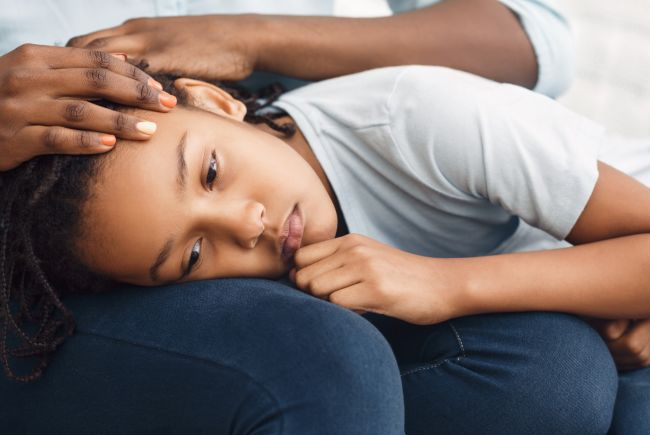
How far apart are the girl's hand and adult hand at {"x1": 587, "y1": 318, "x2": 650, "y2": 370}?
0.23m

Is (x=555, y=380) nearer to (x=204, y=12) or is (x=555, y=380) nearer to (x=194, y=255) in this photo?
(x=194, y=255)

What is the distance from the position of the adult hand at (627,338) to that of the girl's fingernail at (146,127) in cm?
63

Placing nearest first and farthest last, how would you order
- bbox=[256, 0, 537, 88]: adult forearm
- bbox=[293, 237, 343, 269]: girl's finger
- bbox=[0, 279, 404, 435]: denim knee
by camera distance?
bbox=[0, 279, 404, 435]: denim knee < bbox=[293, 237, 343, 269]: girl's finger < bbox=[256, 0, 537, 88]: adult forearm

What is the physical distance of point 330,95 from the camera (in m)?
1.08

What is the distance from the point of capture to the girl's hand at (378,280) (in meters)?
0.83

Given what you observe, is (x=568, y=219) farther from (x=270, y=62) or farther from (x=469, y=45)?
(x=270, y=62)

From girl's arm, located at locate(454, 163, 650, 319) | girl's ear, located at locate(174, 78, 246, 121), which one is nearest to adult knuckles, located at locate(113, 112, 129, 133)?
girl's ear, located at locate(174, 78, 246, 121)

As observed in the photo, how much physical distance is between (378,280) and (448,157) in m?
0.20

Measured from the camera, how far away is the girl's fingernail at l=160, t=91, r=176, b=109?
0.85 metres

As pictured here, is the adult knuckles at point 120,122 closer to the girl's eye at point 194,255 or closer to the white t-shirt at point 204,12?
the girl's eye at point 194,255

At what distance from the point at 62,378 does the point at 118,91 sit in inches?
12.7

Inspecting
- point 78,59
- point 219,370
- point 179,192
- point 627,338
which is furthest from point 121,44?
point 627,338

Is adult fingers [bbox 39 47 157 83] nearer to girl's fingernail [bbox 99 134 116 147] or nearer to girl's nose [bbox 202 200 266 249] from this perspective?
girl's fingernail [bbox 99 134 116 147]

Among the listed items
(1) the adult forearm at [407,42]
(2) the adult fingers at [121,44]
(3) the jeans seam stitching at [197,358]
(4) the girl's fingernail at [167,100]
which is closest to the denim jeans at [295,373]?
(3) the jeans seam stitching at [197,358]
